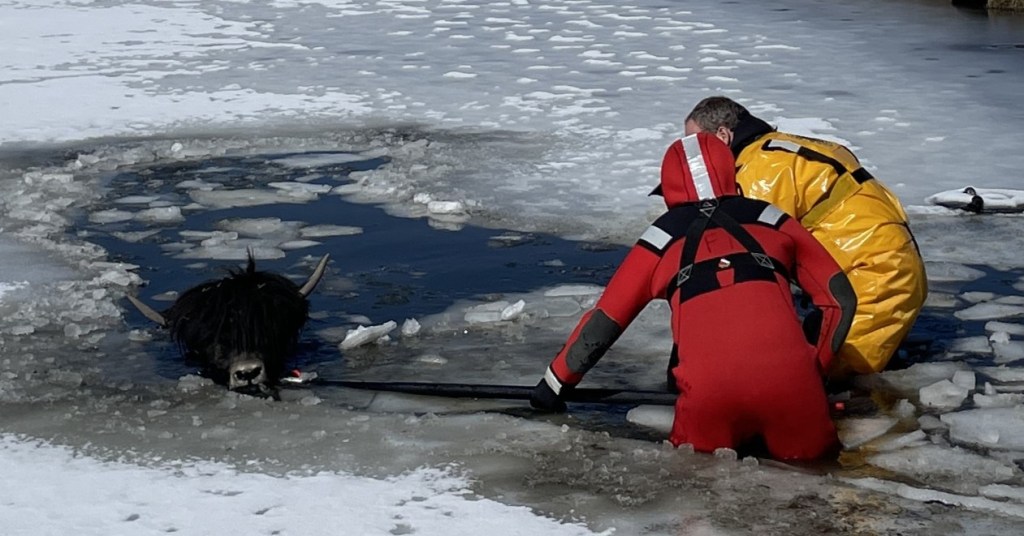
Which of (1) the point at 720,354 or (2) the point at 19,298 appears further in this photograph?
(2) the point at 19,298

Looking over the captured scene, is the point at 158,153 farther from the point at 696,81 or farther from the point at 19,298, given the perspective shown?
the point at 696,81

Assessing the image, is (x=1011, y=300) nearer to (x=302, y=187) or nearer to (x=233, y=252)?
(x=233, y=252)

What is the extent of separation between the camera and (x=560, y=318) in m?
6.64

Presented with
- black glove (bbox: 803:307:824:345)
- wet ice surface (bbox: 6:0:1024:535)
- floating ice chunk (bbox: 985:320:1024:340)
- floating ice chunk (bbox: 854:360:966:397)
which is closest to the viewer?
wet ice surface (bbox: 6:0:1024:535)

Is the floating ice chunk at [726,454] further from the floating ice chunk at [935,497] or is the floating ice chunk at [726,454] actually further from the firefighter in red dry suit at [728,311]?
the floating ice chunk at [935,497]

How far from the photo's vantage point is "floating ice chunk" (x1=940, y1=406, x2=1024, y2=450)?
497 cm

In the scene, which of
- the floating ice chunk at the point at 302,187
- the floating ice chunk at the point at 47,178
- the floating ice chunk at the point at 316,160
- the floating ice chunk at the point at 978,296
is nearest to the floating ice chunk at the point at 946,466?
the floating ice chunk at the point at 978,296

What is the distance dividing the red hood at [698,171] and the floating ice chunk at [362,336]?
178 cm

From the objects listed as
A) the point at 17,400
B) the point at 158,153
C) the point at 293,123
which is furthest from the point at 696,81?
the point at 17,400

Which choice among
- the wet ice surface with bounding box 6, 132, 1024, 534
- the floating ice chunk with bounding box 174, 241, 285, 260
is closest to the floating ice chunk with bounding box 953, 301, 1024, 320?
the wet ice surface with bounding box 6, 132, 1024, 534

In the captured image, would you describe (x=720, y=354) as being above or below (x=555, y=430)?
above

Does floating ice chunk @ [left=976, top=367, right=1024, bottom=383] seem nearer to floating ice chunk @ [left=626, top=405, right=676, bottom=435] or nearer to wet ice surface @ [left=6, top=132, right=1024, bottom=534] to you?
→ wet ice surface @ [left=6, top=132, right=1024, bottom=534]

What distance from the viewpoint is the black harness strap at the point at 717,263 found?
4754 millimetres

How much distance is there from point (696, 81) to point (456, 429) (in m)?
8.66
